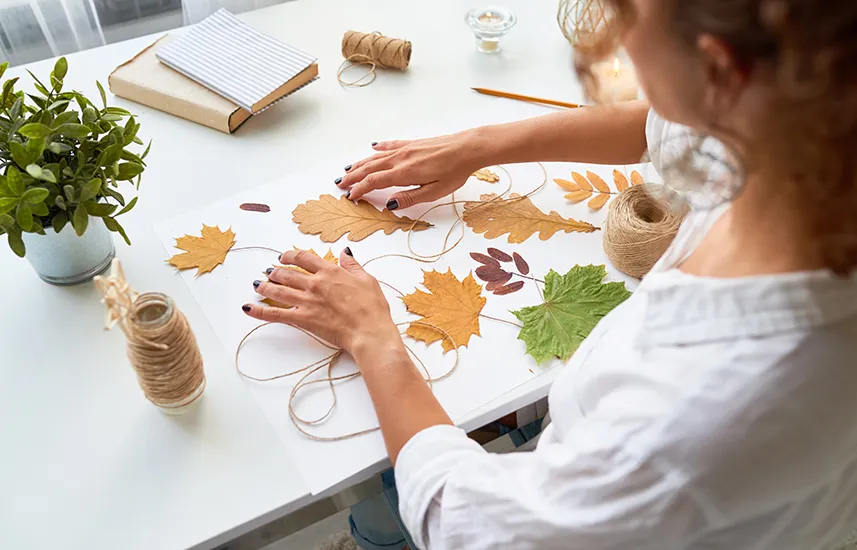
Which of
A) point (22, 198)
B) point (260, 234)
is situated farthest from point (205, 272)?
point (22, 198)

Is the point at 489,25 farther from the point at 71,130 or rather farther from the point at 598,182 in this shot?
the point at 71,130

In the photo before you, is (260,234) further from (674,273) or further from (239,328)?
(674,273)

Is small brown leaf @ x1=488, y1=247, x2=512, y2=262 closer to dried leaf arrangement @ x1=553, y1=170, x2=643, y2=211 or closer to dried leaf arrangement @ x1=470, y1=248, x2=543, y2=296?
dried leaf arrangement @ x1=470, y1=248, x2=543, y2=296

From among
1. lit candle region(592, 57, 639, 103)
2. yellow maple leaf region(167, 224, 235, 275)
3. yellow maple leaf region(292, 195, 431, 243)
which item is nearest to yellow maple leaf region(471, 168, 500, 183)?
yellow maple leaf region(292, 195, 431, 243)

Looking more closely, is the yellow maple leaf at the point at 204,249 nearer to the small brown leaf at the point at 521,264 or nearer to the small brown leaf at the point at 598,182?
the small brown leaf at the point at 521,264

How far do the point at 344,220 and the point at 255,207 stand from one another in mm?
113

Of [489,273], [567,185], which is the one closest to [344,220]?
[489,273]

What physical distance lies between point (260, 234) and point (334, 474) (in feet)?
1.09

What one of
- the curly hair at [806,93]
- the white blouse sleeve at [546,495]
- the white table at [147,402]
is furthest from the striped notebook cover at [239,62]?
the curly hair at [806,93]

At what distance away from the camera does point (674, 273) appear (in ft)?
1.88

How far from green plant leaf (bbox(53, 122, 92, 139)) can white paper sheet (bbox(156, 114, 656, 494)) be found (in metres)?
0.19

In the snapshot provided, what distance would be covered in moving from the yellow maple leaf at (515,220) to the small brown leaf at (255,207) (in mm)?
246

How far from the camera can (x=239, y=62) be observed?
3.41 feet

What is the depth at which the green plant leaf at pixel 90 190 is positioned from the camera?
27.9 inches
